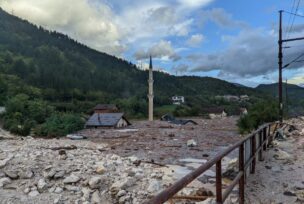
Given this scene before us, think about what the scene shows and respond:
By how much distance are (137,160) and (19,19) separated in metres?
148

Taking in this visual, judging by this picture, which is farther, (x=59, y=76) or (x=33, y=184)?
(x=59, y=76)

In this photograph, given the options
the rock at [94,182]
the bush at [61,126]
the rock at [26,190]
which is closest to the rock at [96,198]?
the rock at [94,182]

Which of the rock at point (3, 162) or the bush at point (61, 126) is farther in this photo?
the bush at point (61, 126)

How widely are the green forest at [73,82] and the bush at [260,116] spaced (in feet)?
98.9

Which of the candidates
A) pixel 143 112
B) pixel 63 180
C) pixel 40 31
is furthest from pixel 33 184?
pixel 40 31

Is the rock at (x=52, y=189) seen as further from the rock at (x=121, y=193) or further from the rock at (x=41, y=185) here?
the rock at (x=121, y=193)

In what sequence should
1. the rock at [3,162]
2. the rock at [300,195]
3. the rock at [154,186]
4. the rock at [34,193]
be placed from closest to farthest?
the rock at [300,195]
the rock at [154,186]
the rock at [34,193]
the rock at [3,162]

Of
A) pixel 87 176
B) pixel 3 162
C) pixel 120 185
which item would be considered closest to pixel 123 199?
pixel 120 185

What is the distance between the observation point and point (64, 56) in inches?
4990

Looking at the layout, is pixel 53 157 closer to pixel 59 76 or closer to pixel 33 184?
pixel 33 184

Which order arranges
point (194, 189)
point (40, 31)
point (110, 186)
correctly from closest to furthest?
1. point (194, 189)
2. point (110, 186)
3. point (40, 31)

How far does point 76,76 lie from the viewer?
359 feet

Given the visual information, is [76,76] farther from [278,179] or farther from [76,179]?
[278,179]

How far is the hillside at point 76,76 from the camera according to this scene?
87.4 m
